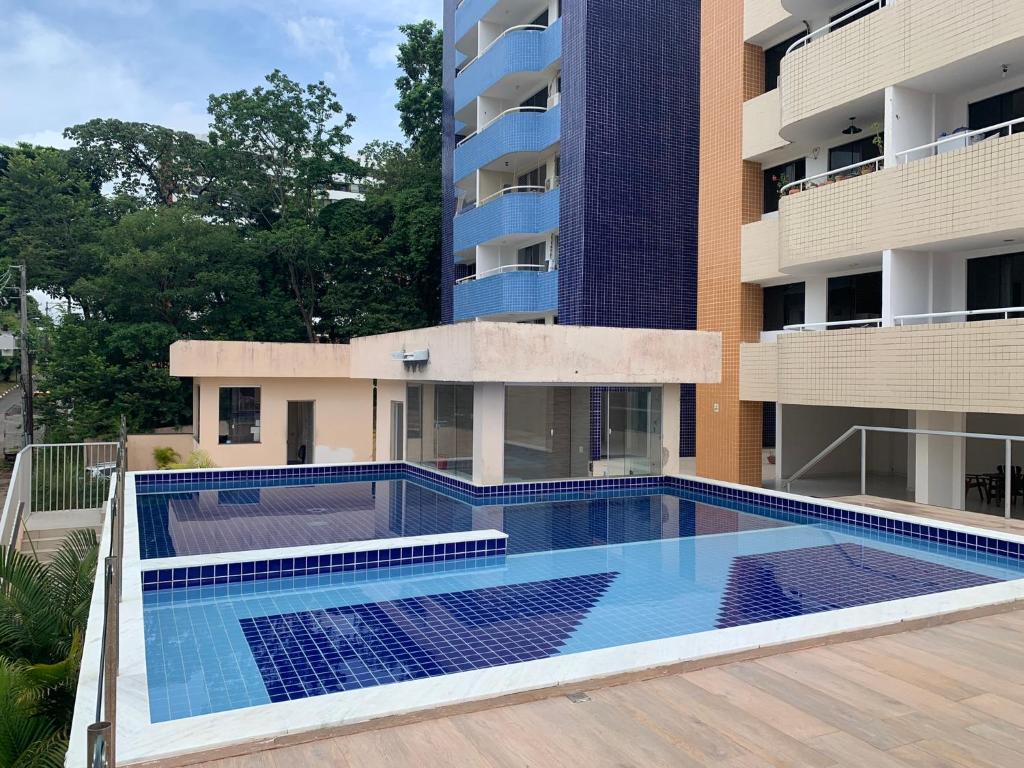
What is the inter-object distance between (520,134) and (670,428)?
11.1m

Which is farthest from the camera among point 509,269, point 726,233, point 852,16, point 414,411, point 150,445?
point 150,445

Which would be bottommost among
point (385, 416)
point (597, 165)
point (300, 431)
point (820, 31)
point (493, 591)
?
point (493, 591)

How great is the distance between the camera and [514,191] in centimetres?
2491

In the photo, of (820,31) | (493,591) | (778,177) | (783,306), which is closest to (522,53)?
(778,177)

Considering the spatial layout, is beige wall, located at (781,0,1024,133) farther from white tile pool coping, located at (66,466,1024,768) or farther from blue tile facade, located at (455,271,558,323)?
white tile pool coping, located at (66,466,1024,768)

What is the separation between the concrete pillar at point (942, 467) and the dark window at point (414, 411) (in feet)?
30.9

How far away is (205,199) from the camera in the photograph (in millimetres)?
35250

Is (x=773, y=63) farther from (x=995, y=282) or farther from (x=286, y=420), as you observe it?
(x=286, y=420)

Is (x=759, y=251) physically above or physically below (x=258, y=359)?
above

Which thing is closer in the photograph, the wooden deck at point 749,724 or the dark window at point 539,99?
the wooden deck at point 749,724

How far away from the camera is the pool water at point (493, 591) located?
20.3 feet

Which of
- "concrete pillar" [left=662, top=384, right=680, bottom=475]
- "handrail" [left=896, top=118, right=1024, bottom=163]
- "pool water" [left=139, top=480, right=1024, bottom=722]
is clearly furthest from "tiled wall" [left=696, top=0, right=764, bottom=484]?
"pool water" [left=139, top=480, right=1024, bottom=722]

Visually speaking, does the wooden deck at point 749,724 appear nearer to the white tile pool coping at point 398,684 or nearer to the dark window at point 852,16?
the white tile pool coping at point 398,684

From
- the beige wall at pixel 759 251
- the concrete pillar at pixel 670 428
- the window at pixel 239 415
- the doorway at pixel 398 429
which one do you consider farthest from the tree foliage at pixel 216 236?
the concrete pillar at pixel 670 428
